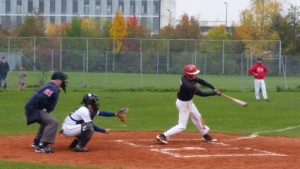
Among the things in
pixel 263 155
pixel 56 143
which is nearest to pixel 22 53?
pixel 56 143

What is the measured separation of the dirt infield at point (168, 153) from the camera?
11.6 m

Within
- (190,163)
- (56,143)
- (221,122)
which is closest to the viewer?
(190,163)

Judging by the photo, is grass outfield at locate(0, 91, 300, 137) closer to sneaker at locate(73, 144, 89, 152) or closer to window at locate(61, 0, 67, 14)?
sneaker at locate(73, 144, 89, 152)

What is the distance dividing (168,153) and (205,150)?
93 centimetres

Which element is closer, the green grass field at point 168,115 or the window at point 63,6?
the green grass field at point 168,115

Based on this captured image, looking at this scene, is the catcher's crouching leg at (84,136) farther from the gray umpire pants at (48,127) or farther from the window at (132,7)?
the window at (132,7)

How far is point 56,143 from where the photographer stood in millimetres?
14367

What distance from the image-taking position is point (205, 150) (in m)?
13.5

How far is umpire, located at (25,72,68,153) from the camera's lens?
12906mm

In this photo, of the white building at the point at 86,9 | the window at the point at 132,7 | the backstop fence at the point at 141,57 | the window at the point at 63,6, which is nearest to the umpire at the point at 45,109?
the backstop fence at the point at 141,57

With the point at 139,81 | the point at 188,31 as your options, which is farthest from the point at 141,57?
the point at 188,31

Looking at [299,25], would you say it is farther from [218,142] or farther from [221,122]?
[218,142]

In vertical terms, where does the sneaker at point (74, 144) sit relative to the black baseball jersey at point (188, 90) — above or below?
below

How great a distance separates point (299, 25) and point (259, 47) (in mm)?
22789
